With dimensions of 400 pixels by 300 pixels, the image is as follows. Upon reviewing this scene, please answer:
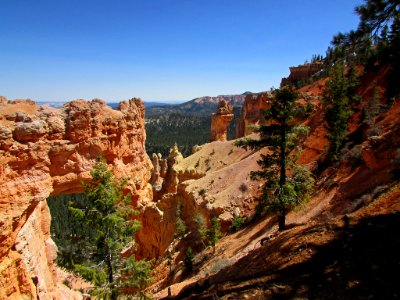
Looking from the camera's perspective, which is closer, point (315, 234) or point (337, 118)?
point (315, 234)

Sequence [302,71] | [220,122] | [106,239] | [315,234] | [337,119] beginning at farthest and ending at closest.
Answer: [302,71] → [220,122] → [337,119] → [106,239] → [315,234]

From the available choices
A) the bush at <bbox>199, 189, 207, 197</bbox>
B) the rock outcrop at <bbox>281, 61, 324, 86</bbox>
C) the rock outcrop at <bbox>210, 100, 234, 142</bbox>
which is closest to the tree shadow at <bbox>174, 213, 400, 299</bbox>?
the bush at <bbox>199, 189, 207, 197</bbox>

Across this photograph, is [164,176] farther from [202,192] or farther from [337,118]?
[337,118]

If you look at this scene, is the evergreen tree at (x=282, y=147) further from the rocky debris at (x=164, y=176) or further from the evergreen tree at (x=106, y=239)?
the rocky debris at (x=164, y=176)

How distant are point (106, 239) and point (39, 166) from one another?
547cm

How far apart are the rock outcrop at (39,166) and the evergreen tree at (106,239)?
10.8 feet

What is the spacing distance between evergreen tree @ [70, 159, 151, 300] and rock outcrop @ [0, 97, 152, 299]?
3302 mm

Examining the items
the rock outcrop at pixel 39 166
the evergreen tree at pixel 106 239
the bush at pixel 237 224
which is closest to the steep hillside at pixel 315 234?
the bush at pixel 237 224

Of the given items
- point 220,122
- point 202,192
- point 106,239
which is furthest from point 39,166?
point 220,122

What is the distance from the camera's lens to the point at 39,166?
46.4ft

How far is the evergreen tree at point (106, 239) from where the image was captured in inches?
434

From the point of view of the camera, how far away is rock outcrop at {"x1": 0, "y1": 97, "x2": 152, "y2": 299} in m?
12.7

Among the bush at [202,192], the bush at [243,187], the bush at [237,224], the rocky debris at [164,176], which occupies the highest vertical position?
the bush at [243,187]

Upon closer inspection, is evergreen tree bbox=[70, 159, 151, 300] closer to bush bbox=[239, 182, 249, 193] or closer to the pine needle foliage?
bush bbox=[239, 182, 249, 193]
